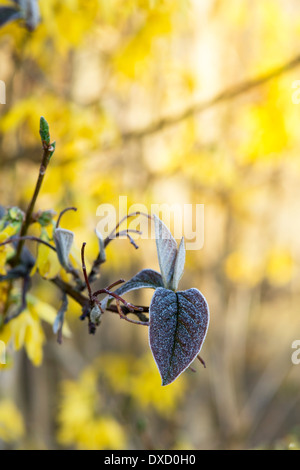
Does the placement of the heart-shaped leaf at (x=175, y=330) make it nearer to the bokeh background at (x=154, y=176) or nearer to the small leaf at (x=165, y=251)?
the small leaf at (x=165, y=251)

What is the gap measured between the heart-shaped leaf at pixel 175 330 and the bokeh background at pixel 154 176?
0.52 metres

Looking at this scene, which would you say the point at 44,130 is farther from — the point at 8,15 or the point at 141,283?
the point at 8,15

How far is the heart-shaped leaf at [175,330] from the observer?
0.99 ft

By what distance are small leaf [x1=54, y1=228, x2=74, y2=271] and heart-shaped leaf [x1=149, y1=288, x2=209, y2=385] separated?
102 mm

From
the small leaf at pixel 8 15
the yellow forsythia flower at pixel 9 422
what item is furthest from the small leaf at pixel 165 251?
the yellow forsythia flower at pixel 9 422

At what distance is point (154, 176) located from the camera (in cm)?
158

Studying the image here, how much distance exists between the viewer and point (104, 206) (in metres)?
1.21

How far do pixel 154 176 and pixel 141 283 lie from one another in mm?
1251

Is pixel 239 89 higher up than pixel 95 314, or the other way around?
pixel 239 89

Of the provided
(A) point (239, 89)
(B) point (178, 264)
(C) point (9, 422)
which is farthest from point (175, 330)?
(C) point (9, 422)

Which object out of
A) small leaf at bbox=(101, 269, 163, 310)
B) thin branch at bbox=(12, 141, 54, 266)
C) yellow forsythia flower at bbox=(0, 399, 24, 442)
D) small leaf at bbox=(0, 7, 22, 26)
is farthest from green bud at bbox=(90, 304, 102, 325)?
yellow forsythia flower at bbox=(0, 399, 24, 442)

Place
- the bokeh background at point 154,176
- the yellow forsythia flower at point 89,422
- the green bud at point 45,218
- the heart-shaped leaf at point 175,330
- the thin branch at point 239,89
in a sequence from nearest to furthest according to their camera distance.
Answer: the heart-shaped leaf at point 175,330 → the green bud at point 45,218 → the thin branch at point 239,89 → the bokeh background at point 154,176 → the yellow forsythia flower at point 89,422

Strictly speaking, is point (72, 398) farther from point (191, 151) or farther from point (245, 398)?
point (245, 398)

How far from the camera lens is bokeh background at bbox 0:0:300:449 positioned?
111cm
